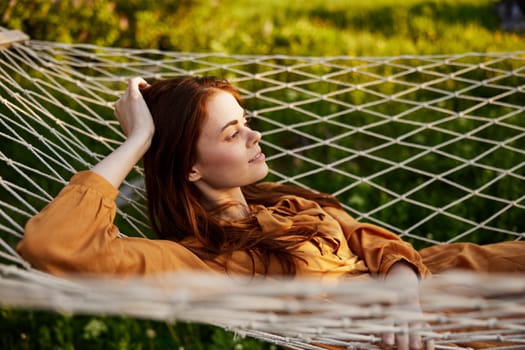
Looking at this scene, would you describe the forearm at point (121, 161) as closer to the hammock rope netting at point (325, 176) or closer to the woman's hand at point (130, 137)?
the woman's hand at point (130, 137)

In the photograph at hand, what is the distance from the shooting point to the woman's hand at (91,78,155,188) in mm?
1424

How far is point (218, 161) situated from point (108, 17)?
230cm

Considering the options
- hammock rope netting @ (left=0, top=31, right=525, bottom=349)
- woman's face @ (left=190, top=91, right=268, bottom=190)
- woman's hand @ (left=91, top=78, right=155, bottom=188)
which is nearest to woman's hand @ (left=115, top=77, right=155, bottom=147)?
woman's hand @ (left=91, top=78, right=155, bottom=188)

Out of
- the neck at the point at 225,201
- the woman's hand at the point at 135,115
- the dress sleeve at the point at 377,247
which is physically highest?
the woman's hand at the point at 135,115

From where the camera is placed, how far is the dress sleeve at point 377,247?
1.59 meters

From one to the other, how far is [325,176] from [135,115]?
1.45 m

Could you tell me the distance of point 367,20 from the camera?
5523mm

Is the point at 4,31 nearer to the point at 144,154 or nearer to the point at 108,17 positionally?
the point at 144,154

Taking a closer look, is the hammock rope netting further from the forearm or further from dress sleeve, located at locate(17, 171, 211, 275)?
the forearm

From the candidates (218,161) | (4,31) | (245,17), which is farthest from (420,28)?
(218,161)

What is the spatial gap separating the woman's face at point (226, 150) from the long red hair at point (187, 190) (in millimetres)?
18

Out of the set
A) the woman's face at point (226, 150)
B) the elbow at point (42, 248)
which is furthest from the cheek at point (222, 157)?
the elbow at point (42, 248)

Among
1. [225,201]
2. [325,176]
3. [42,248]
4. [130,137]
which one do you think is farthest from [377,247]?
[325,176]

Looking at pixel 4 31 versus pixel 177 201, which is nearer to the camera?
pixel 177 201
